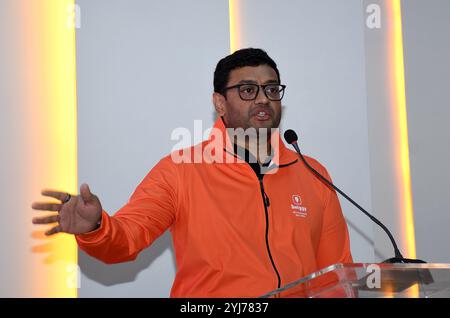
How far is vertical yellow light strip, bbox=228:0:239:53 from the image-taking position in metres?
2.86

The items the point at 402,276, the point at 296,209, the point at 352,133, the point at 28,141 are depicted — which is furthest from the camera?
the point at 352,133

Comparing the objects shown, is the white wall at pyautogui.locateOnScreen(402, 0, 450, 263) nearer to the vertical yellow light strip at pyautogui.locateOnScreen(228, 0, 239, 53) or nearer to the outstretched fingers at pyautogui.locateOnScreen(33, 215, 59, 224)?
the vertical yellow light strip at pyautogui.locateOnScreen(228, 0, 239, 53)

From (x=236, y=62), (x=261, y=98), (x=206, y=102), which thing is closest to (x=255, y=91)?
(x=261, y=98)

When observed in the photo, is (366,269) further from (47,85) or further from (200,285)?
(47,85)

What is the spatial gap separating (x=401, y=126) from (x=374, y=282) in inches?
72.2

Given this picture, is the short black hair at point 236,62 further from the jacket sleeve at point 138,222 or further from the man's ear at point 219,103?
the jacket sleeve at point 138,222

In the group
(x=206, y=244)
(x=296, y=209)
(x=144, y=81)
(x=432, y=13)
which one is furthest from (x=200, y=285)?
(x=432, y=13)

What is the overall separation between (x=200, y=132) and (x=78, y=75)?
0.60 m

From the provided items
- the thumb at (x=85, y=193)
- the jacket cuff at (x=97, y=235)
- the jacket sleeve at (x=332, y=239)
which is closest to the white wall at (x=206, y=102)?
the jacket sleeve at (x=332, y=239)

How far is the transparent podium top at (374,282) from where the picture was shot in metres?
1.20

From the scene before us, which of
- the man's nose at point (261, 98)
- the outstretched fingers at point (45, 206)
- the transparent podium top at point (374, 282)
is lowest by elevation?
the transparent podium top at point (374, 282)

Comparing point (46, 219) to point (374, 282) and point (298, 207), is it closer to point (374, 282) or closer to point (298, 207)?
point (374, 282)

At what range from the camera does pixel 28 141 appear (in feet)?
8.80

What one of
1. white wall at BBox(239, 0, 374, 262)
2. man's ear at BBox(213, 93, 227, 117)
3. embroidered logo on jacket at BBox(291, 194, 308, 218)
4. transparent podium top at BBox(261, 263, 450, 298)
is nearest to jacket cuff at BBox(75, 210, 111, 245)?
transparent podium top at BBox(261, 263, 450, 298)
